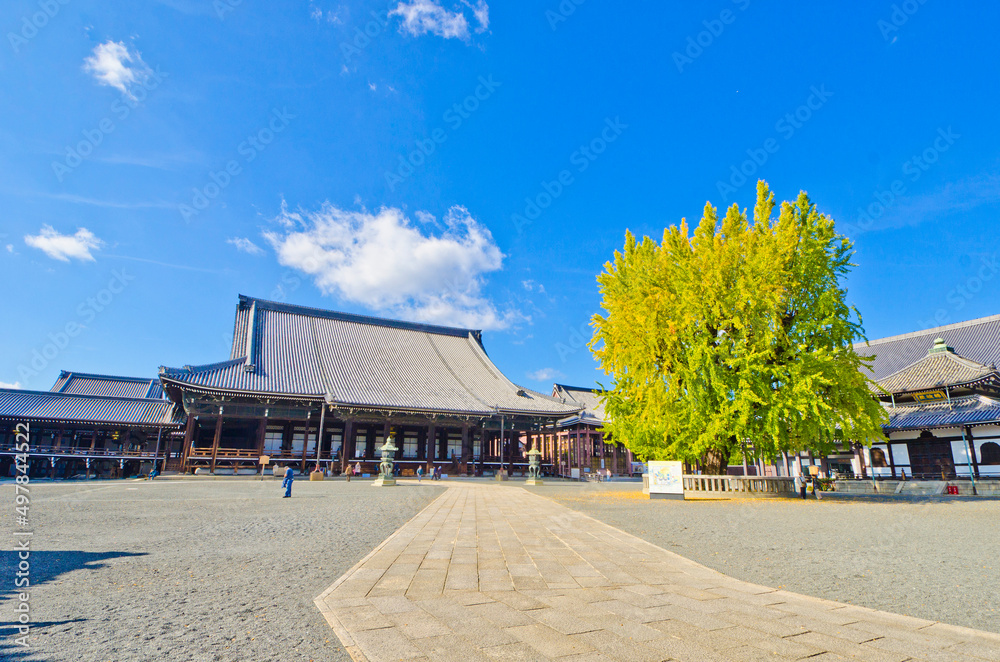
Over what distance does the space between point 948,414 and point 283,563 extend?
3001 cm

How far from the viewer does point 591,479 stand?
30281 millimetres

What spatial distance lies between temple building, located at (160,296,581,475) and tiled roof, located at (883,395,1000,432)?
58.7 ft

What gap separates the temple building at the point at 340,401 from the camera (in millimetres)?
25922

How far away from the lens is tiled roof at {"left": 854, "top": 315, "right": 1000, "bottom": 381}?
29.5m

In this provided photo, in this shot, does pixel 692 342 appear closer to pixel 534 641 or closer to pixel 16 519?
pixel 534 641

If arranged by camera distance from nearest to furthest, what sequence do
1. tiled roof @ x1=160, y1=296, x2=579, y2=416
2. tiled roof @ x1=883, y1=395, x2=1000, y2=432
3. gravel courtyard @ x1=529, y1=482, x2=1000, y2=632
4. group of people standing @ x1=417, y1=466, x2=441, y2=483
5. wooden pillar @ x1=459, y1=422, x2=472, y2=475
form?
1. gravel courtyard @ x1=529, y1=482, x2=1000, y2=632
2. tiled roof @ x1=883, y1=395, x2=1000, y2=432
3. tiled roof @ x1=160, y1=296, x2=579, y2=416
4. group of people standing @ x1=417, y1=466, x2=441, y2=483
5. wooden pillar @ x1=459, y1=422, x2=472, y2=475

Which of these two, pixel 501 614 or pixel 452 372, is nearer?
pixel 501 614

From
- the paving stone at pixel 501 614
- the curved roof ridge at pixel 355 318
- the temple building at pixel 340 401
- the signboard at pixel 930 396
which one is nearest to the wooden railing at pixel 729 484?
the paving stone at pixel 501 614

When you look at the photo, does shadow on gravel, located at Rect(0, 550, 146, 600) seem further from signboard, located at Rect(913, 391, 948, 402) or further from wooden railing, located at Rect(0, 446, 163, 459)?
signboard, located at Rect(913, 391, 948, 402)

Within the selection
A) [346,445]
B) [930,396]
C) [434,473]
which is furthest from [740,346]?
[346,445]

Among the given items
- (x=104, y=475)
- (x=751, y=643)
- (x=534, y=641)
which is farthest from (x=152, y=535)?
(x=104, y=475)

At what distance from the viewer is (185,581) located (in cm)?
484

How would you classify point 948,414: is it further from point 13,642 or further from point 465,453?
point 13,642

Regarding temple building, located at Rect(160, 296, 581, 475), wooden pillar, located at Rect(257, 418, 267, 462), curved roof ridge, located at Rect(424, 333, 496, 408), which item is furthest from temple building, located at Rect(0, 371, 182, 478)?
curved roof ridge, located at Rect(424, 333, 496, 408)
